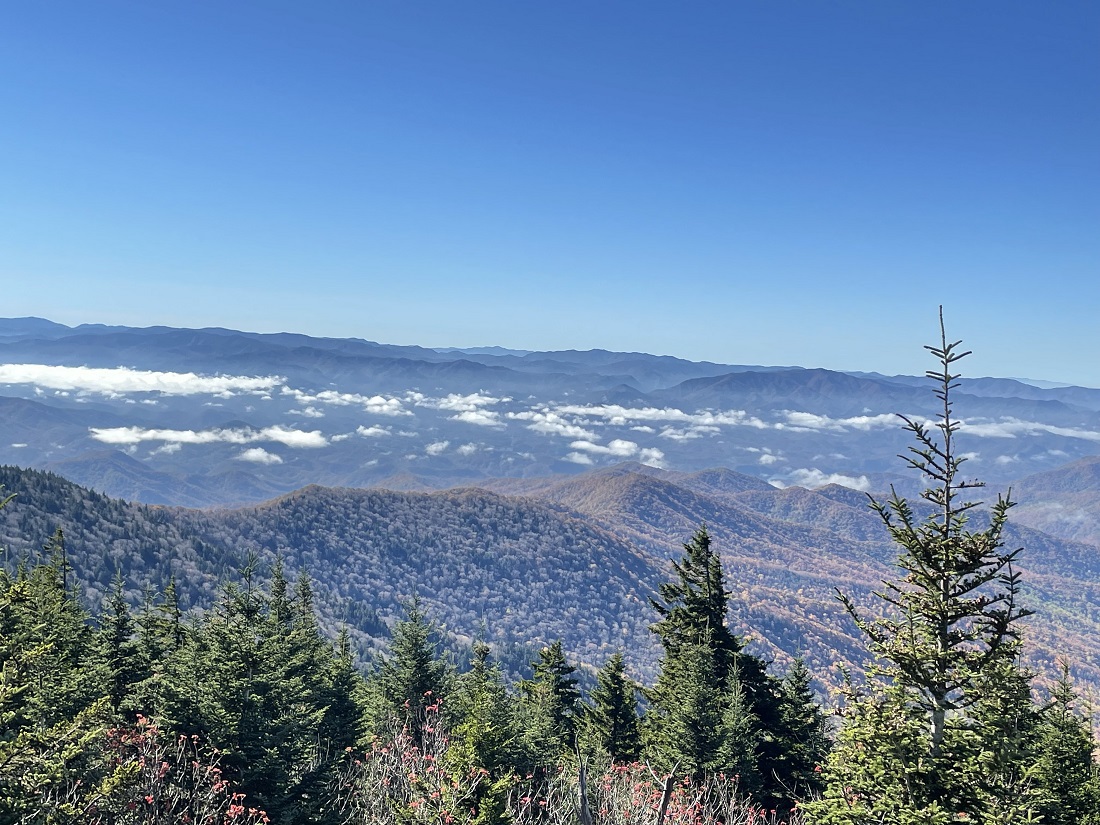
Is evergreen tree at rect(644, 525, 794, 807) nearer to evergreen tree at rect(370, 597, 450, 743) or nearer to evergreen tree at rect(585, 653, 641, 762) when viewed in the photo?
evergreen tree at rect(585, 653, 641, 762)

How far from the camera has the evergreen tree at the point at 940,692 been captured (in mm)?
14000

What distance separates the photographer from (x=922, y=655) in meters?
14.5

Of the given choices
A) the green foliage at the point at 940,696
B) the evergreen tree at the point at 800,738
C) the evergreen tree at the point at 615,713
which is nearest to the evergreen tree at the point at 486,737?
the evergreen tree at the point at 615,713

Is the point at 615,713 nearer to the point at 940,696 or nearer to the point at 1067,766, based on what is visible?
the point at 1067,766

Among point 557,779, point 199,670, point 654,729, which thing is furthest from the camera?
point 654,729

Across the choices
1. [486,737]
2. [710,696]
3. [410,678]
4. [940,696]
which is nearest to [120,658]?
[410,678]

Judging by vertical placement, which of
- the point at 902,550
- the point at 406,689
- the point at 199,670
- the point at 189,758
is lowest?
the point at 406,689

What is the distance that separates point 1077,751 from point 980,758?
55.2ft

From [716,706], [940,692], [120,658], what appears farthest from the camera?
[716,706]

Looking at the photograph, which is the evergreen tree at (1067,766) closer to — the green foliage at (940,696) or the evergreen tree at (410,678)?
the green foliage at (940,696)

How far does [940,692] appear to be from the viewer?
14422mm

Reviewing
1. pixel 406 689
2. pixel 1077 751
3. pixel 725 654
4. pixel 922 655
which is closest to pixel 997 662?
pixel 922 655

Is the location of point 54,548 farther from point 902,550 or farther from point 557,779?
point 902,550

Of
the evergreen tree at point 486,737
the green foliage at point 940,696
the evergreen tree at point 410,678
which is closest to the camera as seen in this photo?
the green foliage at point 940,696
